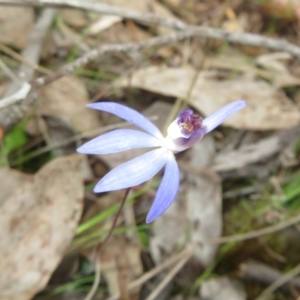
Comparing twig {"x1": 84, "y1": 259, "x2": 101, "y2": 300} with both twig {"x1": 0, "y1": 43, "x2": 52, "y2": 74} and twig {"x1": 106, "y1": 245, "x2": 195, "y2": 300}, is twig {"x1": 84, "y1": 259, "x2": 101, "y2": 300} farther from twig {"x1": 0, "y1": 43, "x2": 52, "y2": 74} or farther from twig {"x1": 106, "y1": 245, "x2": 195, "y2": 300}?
twig {"x1": 0, "y1": 43, "x2": 52, "y2": 74}

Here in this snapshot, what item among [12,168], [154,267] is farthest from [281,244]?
[12,168]

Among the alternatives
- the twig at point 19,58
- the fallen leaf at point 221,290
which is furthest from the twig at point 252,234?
the twig at point 19,58

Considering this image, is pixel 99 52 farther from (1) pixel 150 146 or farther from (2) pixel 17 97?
(1) pixel 150 146

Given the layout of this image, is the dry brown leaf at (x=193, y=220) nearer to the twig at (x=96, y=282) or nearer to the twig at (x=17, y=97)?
the twig at (x=96, y=282)

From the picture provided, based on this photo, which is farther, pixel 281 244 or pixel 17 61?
pixel 17 61

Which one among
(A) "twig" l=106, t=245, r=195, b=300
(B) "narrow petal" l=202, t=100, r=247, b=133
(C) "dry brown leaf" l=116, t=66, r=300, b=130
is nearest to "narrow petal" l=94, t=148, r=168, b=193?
(B) "narrow petal" l=202, t=100, r=247, b=133

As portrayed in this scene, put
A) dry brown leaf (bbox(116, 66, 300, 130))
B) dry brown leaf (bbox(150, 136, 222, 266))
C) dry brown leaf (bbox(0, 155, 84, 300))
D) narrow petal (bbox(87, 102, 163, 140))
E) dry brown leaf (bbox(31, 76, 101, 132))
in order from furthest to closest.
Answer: dry brown leaf (bbox(116, 66, 300, 130)), dry brown leaf (bbox(31, 76, 101, 132)), dry brown leaf (bbox(150, 136, 222, 266)), dry brown leaf (bbox(0, 155, 84, 300)), narrow petal (bbox(87, 102, 163, 140))

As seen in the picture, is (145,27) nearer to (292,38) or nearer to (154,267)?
(292,38)
